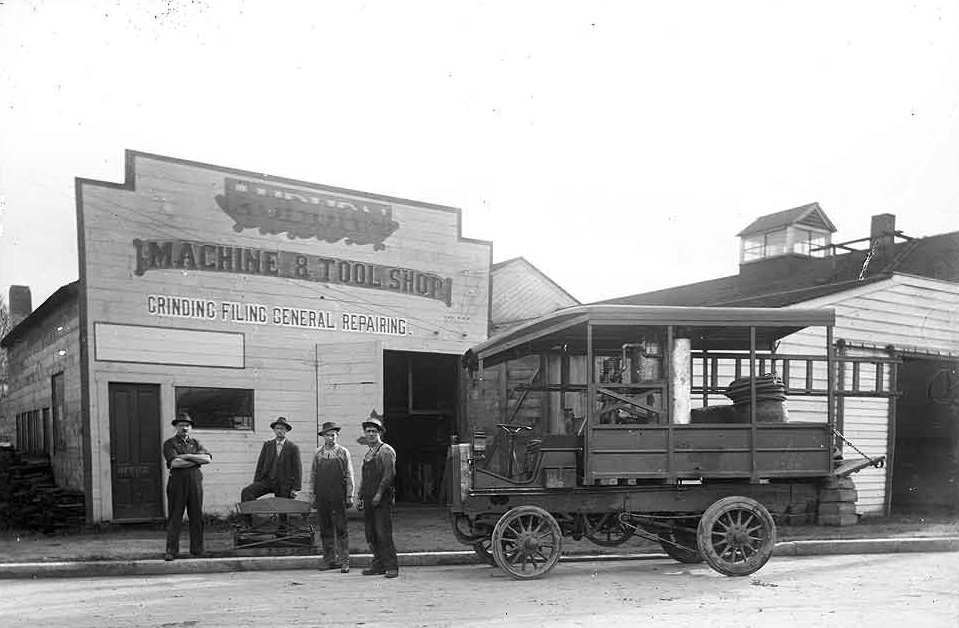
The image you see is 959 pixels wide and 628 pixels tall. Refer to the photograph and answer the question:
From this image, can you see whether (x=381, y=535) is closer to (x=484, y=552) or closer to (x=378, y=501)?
(x=378, y=501)

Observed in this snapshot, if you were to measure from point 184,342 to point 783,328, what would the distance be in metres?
8.29

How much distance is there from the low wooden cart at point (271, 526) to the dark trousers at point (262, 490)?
0.51 meters

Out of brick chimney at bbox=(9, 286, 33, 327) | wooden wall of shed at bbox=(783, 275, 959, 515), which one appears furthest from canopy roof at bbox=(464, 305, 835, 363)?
brick chimney at bbox=(9, 286, 33, 327)

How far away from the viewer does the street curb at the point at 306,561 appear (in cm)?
897

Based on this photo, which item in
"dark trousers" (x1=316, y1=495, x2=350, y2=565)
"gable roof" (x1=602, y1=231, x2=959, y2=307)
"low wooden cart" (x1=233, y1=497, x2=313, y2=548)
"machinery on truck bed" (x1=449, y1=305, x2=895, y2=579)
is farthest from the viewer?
"gable roof" (x1=602, y1=231, x2=959, y2=307)

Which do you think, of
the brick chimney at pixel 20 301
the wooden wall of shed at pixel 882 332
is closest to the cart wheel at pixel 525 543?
the wooden wall of shed at pixel 882 332

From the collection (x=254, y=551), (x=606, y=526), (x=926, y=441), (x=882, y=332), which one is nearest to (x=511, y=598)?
(x=606, y=526)

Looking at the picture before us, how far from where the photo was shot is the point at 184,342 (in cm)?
1305

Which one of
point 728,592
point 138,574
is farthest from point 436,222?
point 728,592

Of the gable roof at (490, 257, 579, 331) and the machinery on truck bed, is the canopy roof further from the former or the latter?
the gable roof at (490, 257, 579, 331)

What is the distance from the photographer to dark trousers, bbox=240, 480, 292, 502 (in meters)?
11.0

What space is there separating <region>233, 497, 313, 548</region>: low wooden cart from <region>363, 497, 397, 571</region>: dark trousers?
4.29 feet

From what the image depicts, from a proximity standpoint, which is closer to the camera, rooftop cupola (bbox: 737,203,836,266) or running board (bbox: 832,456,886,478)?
running board (bbox: 832,456,886,478)

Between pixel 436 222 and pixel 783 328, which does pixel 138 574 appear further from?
pixel 436 222
